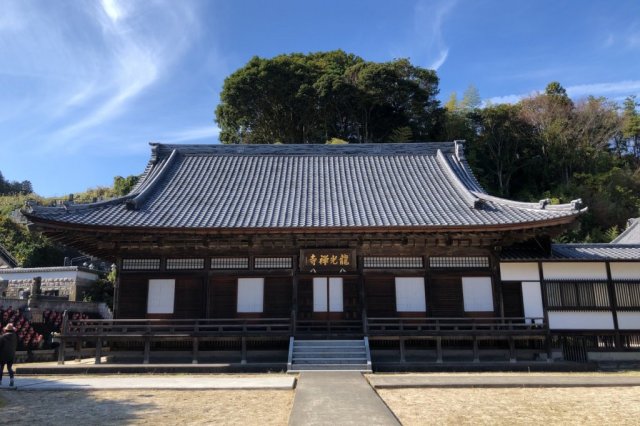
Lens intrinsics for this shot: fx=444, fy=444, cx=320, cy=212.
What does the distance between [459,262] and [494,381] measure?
5.38 m

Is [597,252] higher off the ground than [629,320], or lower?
higher

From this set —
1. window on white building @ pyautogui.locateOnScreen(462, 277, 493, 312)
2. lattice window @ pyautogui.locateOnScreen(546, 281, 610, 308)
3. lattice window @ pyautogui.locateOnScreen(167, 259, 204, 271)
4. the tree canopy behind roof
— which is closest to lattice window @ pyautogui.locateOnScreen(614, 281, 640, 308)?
lattice window @ pyautogui.locateOnScreen(546, 281, 610, 308)

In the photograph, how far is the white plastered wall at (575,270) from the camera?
14.8m

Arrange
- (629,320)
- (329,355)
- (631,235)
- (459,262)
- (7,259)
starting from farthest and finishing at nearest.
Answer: (7,259)
(631,235)
(459,262)
(629,320)
(329,355)

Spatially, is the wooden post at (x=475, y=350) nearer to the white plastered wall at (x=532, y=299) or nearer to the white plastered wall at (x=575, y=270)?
the white plastered wall at (x=532, y=299)

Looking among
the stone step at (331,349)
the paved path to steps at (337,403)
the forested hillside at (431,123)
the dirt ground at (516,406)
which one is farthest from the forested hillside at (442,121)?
the paved path to steps at (337,403)

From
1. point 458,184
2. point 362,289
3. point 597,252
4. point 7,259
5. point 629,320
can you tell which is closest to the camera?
point 629,320

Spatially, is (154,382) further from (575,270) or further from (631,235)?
(631,235)

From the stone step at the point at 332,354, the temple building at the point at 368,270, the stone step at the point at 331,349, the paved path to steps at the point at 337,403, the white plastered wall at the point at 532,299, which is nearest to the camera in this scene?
the paved path to steps at the point at 337,403

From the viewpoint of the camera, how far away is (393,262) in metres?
15.0

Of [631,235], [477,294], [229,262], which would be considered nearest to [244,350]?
[229,262]

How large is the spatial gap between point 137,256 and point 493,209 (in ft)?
40.2

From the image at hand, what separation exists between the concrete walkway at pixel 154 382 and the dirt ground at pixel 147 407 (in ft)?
1.18

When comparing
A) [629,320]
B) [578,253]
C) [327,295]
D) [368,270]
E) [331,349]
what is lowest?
[331,349]
